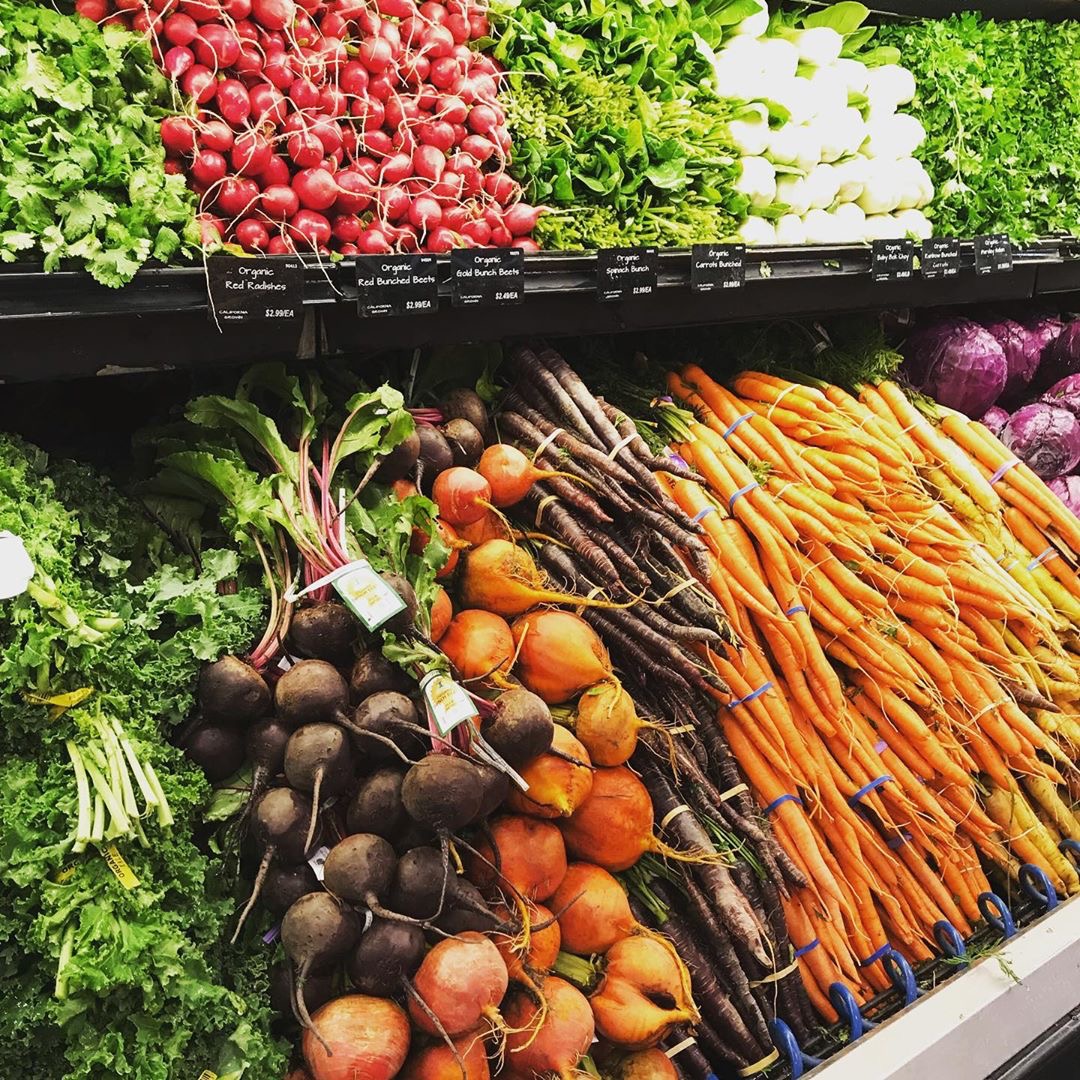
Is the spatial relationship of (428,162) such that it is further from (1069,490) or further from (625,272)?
(1069,490)

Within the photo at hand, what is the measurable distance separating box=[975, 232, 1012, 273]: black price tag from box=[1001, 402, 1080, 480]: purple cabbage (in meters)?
0.55

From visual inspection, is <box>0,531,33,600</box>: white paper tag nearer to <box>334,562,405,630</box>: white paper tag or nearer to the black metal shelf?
the black metal shelf

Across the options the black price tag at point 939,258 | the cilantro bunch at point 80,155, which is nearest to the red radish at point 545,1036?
the cilantro bunch at point 80,155

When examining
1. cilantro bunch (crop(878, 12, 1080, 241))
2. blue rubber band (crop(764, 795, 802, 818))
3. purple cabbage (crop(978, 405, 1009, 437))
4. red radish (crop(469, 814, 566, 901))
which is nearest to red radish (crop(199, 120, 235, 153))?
red radish (crop(469, 814, 566, 901))

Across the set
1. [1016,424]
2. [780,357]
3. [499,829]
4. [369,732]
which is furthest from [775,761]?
[1016,424]

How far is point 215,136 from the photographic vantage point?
1683 millimetres

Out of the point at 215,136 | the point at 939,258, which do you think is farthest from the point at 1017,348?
the point at 215,136

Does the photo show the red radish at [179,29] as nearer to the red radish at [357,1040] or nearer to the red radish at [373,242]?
the red radish at [373,242]

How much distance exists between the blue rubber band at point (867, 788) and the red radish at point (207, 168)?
1946 mm

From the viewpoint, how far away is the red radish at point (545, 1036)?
4.98 feet

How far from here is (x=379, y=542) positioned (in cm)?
173

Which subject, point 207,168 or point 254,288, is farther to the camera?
point 207,168

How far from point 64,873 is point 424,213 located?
1383 mm

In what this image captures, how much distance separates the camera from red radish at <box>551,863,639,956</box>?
1688 mm
